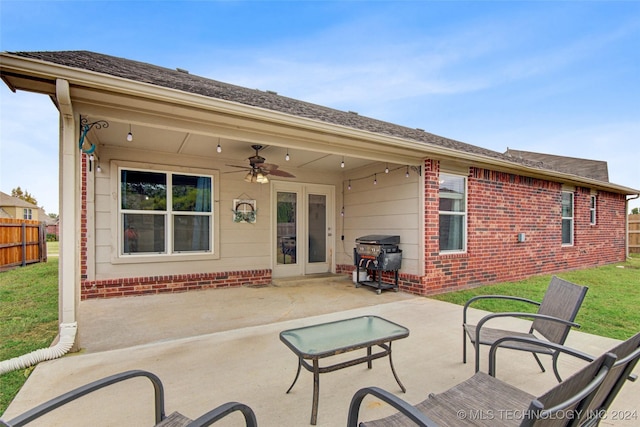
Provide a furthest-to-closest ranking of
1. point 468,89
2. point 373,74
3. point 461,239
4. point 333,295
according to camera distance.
Answer: 1. point 468,89
2. point 373,74
3. point 461,239
4. point 333,295

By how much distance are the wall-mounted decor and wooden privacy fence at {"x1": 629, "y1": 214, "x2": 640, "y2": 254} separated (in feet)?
55.2

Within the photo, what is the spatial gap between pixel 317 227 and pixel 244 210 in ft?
6.52

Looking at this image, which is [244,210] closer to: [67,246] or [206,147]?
[206,147]

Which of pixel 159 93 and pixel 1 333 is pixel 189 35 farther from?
pixel 1 333

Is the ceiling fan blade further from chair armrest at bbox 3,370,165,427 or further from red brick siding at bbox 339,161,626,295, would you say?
chair armrest at bbox 3,370,165,427

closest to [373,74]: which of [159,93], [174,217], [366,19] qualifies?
[366,19]

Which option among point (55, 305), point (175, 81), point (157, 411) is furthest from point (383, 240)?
point (55, 305)

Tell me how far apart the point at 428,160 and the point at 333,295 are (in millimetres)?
3159

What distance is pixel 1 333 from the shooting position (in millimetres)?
3678

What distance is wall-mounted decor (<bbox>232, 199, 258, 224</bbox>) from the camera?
6.62m

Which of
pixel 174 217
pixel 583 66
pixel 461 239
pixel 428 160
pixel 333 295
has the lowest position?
pixel 333 295

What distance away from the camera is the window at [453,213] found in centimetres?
618

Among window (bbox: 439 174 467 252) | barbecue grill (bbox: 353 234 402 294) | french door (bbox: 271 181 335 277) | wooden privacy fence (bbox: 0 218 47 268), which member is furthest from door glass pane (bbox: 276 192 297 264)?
wooden privacy fence (bbox: 0 218 47 268)

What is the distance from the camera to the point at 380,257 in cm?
588
